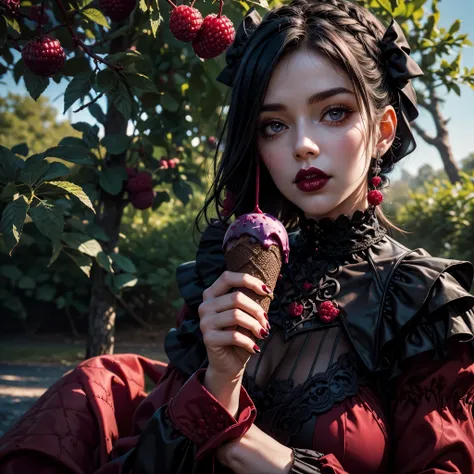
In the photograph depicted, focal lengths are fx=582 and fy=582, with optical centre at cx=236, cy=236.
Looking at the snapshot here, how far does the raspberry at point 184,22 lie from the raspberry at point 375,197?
2.64 feet

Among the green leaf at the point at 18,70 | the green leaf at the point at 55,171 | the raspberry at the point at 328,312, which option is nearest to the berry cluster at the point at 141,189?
the green leaf at the point at 18,70

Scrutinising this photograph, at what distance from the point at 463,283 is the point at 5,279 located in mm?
5458

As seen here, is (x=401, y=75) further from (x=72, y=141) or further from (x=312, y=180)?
(x=72, y=141)

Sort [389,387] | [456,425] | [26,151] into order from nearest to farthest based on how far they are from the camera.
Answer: [456,425]
[389,387]
[26,151]

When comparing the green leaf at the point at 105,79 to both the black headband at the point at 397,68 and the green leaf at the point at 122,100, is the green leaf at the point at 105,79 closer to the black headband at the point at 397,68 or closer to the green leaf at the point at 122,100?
the green leaf at the point at 122,100

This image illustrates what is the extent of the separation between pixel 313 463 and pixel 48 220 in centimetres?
117

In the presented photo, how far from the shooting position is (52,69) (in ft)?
6.85

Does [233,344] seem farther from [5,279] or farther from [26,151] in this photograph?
[5,279]

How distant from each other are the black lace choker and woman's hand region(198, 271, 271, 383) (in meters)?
0.53

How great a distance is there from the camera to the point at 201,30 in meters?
2.00

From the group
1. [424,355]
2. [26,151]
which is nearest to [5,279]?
[26,151]

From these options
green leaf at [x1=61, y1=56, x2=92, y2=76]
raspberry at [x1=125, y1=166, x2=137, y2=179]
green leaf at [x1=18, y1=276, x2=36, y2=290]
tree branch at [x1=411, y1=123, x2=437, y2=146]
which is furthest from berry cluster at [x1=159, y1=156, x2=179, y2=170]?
tree branch at [x1=411, y1=123, x2=437, y2=146]

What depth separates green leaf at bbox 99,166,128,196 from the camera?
9.72 ft

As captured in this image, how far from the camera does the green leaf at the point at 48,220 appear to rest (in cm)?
197
